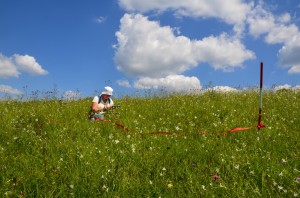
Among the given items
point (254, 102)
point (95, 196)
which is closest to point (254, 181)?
point (95, 196)

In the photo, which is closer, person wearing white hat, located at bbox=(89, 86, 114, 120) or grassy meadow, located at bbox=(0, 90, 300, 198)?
→ grassy meadow, located at bbox=(0, 90, 300, 198)

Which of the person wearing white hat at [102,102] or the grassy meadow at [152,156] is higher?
the person wearing white hat at [102,102]

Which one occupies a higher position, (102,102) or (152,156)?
(102,102)

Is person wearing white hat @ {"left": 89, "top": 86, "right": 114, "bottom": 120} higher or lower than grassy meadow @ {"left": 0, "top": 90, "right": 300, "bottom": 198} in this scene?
higher

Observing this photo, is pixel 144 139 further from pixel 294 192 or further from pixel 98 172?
pixel 294 192

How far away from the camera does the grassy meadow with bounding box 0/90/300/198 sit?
241 inches

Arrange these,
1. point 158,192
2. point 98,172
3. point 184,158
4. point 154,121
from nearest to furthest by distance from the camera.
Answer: point 158,192
point 98,172
point 184,158
point 154,121

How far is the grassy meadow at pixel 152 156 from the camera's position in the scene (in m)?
6.12

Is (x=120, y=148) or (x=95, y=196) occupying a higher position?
(x=120, y=148)

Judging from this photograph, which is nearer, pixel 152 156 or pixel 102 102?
pixel 152 156

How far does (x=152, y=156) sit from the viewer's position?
7.61 m

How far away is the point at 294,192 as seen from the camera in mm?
5621

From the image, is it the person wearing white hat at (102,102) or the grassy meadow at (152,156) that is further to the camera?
the person wearing white hat at (102,102)

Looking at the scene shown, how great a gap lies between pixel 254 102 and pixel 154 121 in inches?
191
